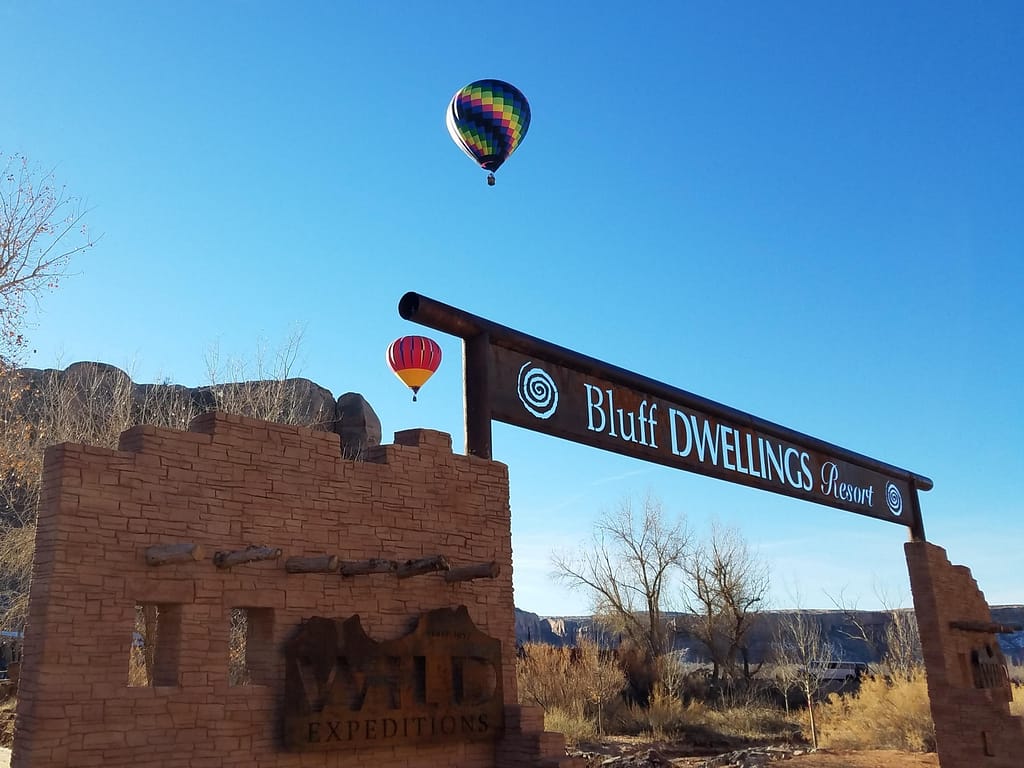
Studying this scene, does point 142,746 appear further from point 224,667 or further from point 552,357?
point 552,357

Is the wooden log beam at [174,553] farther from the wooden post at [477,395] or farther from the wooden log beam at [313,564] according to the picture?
the wooden post at [477,395]

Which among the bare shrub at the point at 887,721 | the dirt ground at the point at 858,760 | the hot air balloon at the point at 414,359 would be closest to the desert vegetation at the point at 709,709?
the bare shrub at the point at 887,721

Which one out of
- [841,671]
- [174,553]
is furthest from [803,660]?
[174,553]

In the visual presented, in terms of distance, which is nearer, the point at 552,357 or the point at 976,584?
the point at 552,357

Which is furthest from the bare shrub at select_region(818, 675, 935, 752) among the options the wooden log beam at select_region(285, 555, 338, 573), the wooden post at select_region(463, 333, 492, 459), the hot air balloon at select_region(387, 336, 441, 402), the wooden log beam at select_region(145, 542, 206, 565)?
the wooden log beam at select_region(145, 542, 206, 565)

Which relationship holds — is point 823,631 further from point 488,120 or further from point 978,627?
point 488,120

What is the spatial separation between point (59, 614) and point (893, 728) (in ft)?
69.7

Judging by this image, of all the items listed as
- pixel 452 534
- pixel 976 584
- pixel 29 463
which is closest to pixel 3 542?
pixel 29 463

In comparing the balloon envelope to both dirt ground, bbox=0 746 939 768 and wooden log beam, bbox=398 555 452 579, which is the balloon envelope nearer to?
wooden log beam, bbox=398 555 452 579

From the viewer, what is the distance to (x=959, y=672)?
502 inches

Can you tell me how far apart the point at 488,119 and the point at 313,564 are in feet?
27.0

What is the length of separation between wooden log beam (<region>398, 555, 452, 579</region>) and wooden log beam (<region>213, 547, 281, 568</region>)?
39.7 inches

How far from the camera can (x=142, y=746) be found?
518cm

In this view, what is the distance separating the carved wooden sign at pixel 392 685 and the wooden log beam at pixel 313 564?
1.22 feet
